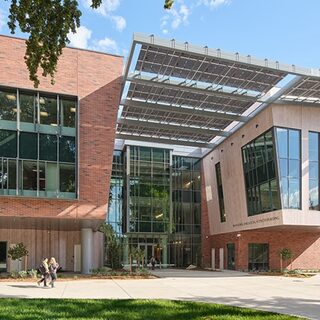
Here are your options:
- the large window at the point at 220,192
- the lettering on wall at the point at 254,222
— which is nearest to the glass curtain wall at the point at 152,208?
the large window at the point at 220,192

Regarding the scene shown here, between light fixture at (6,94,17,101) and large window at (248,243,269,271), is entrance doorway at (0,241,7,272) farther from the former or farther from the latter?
large window at (248,243,269,271)

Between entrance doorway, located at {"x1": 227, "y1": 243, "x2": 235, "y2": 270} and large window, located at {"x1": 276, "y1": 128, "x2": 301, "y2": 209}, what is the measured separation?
9.91 metres

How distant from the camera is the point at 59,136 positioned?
88.0 feet

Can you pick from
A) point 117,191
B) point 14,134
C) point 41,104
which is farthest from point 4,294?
point 117,191

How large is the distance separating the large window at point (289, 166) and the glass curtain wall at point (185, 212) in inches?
710

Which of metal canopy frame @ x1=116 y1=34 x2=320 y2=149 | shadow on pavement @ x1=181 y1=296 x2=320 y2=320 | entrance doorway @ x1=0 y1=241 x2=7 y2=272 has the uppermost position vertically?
metal canopy frame @ x1=116 y1=34 x2=320 y2=149

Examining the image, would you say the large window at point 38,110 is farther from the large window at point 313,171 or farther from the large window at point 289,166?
the large window at point 313,171

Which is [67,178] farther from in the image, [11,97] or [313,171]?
[313,171]

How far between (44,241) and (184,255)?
17.9 m

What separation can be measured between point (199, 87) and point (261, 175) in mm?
9816

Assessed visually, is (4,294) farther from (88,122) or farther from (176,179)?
(176,179)

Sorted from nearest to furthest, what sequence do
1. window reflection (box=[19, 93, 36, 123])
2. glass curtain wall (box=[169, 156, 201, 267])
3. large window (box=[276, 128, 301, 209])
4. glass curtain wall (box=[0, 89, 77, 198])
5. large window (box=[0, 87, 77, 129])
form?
glass curtain wall (box=[0, 89, 77, 198]) → large window (box=[0, 87, 77, 129]) → window reflection (box=[19, 93, 36, 123]) → large window (box=[276, 128, 301, 209]) → glass curtain wall (box=[169, 156, 201, 267])

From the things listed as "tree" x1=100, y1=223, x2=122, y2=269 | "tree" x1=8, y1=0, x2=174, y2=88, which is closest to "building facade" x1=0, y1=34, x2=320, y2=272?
"tree" x1=100, y1=223, x2=122, y2=269

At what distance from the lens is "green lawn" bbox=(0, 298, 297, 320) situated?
40.0 feet
